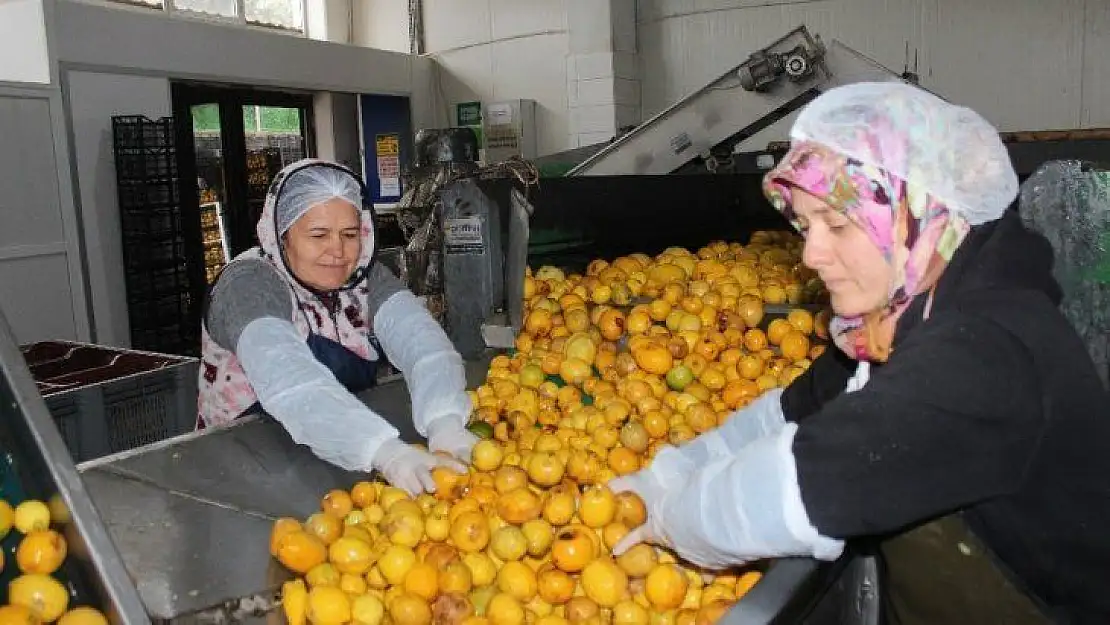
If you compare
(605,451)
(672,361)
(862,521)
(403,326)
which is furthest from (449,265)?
(862,521)

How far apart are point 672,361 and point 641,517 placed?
1112 millimetres

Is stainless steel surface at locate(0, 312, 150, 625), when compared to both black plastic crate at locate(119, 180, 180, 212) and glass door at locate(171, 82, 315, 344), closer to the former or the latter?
black plastic crate at locate(119, 180, 180, 212)

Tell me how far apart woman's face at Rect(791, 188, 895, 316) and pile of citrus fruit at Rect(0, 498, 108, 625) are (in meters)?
1.26

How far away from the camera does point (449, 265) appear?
10.2 ft

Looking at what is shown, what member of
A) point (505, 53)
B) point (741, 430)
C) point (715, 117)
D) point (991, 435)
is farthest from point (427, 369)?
point (505, 53)

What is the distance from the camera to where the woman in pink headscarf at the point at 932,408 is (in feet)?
3.80

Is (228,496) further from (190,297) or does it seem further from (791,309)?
(190,297)

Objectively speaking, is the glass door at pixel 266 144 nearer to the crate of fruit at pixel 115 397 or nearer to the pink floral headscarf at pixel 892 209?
the crate of fruit at pixel 115 397

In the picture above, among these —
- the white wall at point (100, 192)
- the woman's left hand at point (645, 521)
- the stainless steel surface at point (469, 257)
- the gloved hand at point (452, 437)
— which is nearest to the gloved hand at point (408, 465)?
the gloved hand at point (452, 437)

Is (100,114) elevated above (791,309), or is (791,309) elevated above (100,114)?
(100,114)

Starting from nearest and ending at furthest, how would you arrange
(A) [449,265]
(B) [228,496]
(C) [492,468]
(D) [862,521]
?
(D) [862,521] < (B) [228,496] < (C) [492,468] < (A) [449,265]

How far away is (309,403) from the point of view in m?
2.17

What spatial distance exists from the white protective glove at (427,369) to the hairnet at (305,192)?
17.3 inches

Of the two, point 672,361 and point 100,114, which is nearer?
point 672,361
